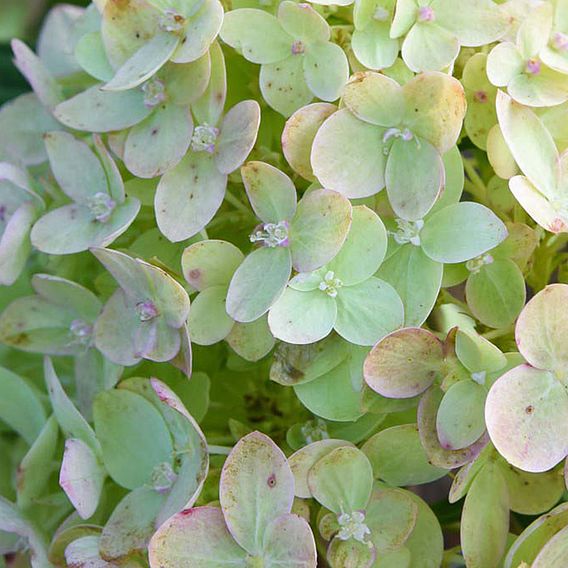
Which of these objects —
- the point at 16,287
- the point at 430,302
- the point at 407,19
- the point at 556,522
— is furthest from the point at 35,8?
the point at 556,522

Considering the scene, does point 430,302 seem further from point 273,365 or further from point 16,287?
point 16,287

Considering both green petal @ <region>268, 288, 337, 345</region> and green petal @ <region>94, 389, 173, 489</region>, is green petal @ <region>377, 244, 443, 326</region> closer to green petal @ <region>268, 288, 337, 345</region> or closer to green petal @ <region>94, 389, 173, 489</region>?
green petal @ <region>268, 288, 337, 345</region>

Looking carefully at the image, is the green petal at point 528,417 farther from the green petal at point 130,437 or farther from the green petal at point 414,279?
the green petal at point 130,437

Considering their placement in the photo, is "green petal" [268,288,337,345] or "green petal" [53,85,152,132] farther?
"green petal" [53,85,152,132]

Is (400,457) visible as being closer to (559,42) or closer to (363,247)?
(363,247)

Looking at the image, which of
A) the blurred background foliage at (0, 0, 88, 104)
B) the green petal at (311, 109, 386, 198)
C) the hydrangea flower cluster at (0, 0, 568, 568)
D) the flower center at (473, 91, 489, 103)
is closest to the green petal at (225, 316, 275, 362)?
the hydrangea flower cluster at (0, 0, 568, 568)

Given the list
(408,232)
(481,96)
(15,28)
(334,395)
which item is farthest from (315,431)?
(15,28)

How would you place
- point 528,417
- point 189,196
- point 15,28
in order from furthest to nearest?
point 15,28
point 189,196
point 528,417
